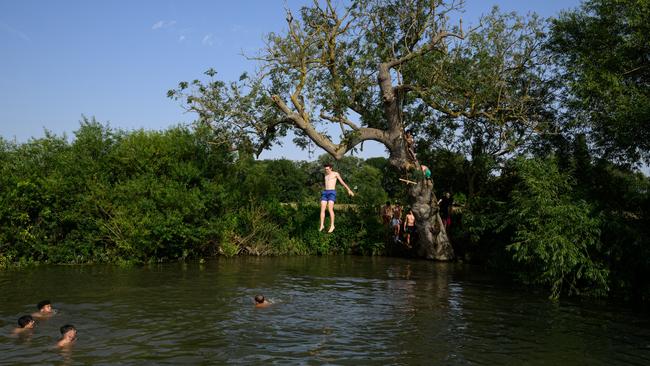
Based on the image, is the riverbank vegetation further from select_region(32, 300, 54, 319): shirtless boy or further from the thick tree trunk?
select_region(32, 300, 54, 319): shirtless boy

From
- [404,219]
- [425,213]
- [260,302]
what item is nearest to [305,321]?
[260,302]

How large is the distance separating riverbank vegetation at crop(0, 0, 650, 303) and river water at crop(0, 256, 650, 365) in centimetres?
188

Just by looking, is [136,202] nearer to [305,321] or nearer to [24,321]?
[24,321]

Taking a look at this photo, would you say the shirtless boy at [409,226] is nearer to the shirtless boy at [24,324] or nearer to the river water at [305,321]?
the river water at [305,321]

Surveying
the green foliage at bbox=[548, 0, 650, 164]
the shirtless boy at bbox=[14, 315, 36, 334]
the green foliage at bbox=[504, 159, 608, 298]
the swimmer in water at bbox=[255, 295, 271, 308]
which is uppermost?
the green foliage at bbox=[548, 0, 650, 164]

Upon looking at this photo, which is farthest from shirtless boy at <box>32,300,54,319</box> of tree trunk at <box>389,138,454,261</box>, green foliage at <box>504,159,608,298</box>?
tree trunk at <box>389,138,454,261</box>

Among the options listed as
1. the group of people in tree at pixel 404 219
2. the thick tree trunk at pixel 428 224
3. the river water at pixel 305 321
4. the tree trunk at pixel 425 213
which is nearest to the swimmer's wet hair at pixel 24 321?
the river water at pixel 305 321

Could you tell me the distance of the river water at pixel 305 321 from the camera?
30.7ft

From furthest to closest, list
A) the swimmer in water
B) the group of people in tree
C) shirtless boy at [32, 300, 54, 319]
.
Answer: the group of people in tree < the swimmer in water < shirtless boy at [32, 300, 54, 319]

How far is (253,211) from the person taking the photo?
75.3 feet

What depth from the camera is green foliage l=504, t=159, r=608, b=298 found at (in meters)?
14.6

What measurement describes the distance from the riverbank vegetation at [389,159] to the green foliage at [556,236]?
8cm

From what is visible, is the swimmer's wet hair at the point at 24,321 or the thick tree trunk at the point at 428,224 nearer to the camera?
the swimmer's wet hair at the point at 24,321

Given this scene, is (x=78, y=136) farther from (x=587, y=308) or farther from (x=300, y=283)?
(x=587, y=308)
